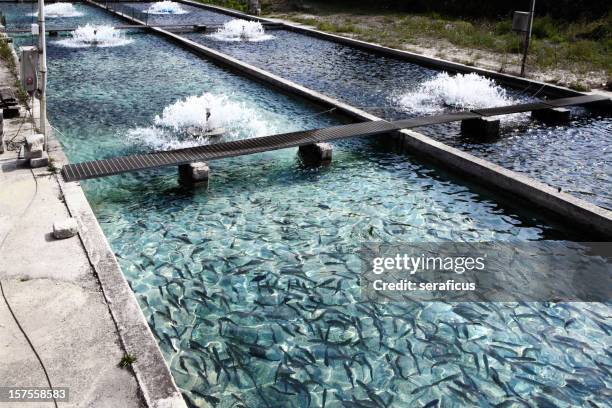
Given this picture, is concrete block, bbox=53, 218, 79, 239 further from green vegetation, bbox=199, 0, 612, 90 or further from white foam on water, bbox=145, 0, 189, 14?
white foam on water, bbox=145, 0, 189, 14

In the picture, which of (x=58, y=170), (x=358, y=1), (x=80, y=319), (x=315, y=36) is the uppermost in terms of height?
(x=358, y=1)

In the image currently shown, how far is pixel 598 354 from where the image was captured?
558 centimetres

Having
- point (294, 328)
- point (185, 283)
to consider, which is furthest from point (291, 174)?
point (294, 328)

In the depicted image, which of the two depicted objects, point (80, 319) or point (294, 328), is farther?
point (294, 328)

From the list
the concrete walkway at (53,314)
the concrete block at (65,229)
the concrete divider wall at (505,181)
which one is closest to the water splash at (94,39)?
the concrete divider wall at (505,181)

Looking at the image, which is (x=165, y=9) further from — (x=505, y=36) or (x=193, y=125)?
(x=193, y=125)

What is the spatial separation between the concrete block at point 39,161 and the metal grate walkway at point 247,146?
356 mm

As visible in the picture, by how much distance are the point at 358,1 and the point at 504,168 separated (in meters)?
31.2

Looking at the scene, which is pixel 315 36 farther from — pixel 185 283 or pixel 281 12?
pixel 185 283

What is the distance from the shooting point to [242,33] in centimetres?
2431

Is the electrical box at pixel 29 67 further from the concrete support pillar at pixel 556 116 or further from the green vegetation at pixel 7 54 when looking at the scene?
the concrete support pillar at pixel 556 116

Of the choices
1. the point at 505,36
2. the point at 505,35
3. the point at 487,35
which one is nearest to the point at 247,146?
the point at 487,35

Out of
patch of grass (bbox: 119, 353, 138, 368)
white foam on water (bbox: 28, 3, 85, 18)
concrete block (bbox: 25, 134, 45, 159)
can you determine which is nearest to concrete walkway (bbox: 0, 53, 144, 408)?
patch of grass (bbox: 119, 353, 138, 368)

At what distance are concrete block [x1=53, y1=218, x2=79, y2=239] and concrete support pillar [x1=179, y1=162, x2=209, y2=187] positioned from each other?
8.31ft
